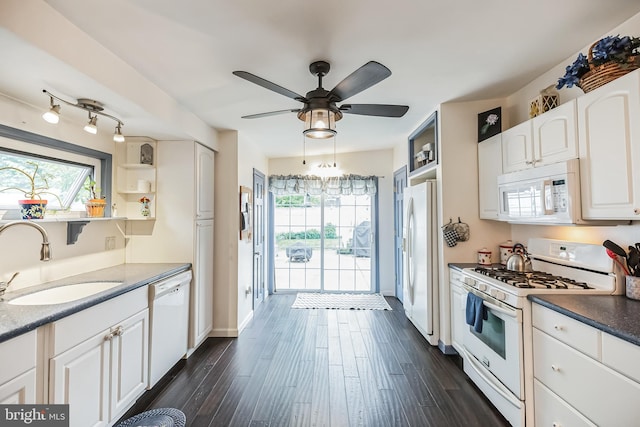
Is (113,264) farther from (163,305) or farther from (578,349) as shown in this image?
(578,349)

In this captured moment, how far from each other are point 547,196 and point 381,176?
330 cm

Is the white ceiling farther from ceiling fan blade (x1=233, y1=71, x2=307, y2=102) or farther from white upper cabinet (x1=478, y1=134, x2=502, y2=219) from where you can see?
white upper cabinet (x1=478, y1=134, x2=502, y2=219)

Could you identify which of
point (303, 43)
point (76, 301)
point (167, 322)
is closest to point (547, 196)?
point (303, 43)

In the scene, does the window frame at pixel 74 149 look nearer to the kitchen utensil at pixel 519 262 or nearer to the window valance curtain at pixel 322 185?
the window valance curtain at pixel 322 185

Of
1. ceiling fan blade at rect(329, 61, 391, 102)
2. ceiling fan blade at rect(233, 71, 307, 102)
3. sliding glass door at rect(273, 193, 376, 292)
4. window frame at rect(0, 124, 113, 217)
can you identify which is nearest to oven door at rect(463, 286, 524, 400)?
ceiling fan blade at rect(329, 61, 391, 102)

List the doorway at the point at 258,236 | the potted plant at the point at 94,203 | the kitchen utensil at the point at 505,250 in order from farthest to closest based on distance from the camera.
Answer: the doorway at the point at 258,236
the kitchen utensil at the point at 505,250
the potted plant at the point at 94,203

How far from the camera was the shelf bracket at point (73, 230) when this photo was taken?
91.7 inches

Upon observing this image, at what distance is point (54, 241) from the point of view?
2.22 metres

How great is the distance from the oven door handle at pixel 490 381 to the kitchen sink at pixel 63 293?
2851 mm

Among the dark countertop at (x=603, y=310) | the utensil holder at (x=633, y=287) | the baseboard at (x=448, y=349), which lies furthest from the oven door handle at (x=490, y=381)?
the utensil holder at (x=633, y=287)

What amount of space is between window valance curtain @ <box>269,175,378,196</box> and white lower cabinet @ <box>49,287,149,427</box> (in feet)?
10.9

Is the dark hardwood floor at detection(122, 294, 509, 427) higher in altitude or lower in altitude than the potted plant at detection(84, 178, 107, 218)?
lower

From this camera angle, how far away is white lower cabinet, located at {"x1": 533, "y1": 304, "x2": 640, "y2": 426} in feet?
4.11

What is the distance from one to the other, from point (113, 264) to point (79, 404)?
1.51 meters
